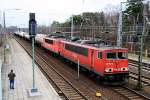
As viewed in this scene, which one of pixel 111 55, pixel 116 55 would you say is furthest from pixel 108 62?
pixel 116 55

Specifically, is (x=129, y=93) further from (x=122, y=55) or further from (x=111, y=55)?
(x=122, y=55)

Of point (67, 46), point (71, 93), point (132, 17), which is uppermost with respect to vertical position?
point (132, 17)

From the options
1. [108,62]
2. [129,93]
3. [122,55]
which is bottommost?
[129,93]

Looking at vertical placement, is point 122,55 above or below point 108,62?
above

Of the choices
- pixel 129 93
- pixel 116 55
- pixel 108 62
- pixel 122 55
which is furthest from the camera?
pixel 122 55

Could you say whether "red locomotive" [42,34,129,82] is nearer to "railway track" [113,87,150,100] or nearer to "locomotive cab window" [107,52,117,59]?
"locomotive cab window" [107,52,117,59]

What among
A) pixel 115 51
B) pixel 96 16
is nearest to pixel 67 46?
pixel 115 51

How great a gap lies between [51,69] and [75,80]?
7130 mm

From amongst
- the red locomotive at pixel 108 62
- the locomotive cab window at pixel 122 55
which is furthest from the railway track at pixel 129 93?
the locomotive cab window at pixel 122 55

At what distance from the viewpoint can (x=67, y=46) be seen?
37.0m

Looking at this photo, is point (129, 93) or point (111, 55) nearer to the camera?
point (129, 93)

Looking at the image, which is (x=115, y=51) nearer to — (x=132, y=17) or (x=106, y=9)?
(x=132, y=17)

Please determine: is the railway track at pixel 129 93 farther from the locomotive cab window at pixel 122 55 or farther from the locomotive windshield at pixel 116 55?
the locomotive cab window at pixel 122 55

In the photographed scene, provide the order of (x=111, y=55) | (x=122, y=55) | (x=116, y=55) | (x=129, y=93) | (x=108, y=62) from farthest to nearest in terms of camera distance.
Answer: (x=122, y=55) → (x=116, y=55) → (x=111, y=55) → (x=108, y=62) → (x=129, y=93)
